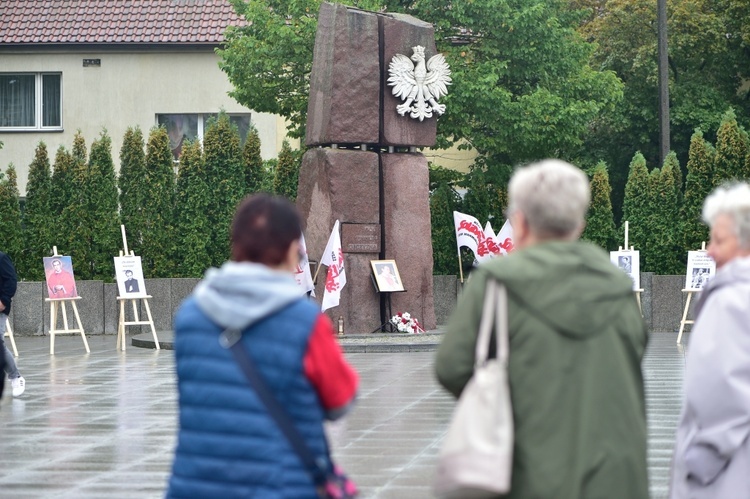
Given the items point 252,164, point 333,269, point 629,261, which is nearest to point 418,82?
point 333,269

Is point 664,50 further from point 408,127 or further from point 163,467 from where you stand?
point 163,467

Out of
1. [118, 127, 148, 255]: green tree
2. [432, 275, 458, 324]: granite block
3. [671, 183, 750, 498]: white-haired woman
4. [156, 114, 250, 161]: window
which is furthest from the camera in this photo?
[156, 114, 250, 161]: window

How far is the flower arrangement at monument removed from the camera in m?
21.2

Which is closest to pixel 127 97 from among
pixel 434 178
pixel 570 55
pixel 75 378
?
pixel 434 178

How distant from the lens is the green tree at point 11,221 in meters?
26.1

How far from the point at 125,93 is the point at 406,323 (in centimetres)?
1770

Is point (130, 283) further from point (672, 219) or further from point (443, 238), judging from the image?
point (672, 219)

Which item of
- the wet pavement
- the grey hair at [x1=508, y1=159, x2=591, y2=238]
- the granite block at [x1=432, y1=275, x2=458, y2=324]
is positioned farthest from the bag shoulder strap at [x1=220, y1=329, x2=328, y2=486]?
the granite block at [x1=432, y1=275, x2=458, y2=324]

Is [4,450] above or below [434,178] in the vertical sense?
below

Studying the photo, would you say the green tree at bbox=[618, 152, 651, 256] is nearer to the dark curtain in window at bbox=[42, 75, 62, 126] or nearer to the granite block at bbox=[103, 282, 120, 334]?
the granite block at bbox=[103, 282, 120, 334]

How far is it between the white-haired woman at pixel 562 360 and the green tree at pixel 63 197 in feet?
76.0

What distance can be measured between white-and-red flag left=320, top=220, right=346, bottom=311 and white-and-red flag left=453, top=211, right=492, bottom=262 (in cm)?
418

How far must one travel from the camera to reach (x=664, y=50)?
2717 centimetres

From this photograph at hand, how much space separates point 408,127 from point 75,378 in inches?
287
